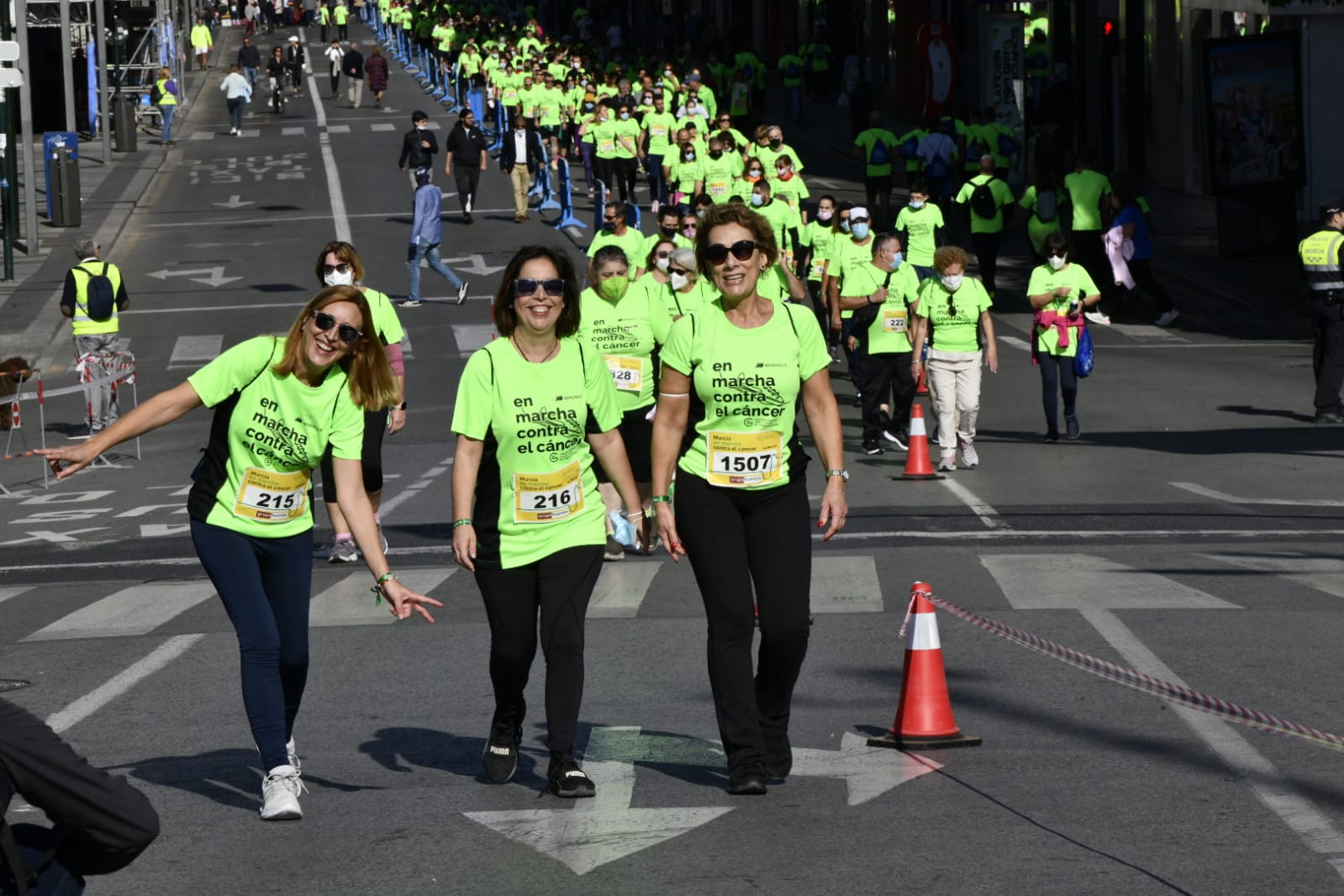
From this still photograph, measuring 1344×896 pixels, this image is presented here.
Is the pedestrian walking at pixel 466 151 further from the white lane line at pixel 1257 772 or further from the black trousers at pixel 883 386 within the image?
the white lane line at pixel 1257 772

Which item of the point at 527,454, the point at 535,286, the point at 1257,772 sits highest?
the point at 535,286

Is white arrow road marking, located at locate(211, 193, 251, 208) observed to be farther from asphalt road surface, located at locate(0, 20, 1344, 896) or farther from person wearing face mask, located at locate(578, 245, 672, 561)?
person wearing face mask, located at locate(578, 245, 672, 561)

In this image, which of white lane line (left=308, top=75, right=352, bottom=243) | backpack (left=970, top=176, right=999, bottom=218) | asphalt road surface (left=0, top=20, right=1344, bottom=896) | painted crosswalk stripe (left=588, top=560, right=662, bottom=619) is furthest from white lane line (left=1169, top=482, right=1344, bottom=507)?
white lane line (left=308, top=75, right=352, bottom=243)

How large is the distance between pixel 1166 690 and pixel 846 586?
350cm

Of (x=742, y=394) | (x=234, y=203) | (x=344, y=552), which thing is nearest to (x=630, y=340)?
(x=344, y=552)

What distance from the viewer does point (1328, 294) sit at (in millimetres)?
19516

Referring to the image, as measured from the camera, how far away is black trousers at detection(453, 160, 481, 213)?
37.1 meters

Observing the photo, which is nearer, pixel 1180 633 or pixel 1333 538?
pixel 1180 633

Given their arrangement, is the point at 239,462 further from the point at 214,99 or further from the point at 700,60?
the point at 214,99

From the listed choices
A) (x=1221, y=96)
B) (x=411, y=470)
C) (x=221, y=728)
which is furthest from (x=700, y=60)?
(x=221, y=728)

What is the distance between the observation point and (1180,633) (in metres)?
10.5

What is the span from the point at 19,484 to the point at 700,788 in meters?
13.2

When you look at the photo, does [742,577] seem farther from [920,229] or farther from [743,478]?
[920,229]

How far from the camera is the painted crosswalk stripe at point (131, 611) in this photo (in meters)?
11.6
